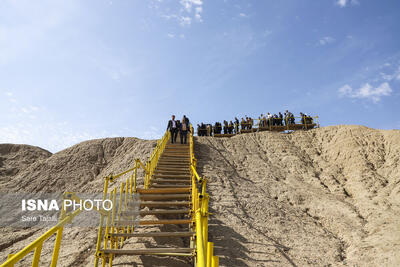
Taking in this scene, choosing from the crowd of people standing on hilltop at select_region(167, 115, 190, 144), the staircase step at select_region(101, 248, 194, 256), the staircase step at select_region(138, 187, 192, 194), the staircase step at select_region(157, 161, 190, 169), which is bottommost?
the staircase step at select_region(101, 248, 194, 256)

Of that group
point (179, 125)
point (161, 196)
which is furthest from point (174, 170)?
point (179, 125)

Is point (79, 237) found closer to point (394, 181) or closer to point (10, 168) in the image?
point (394, 181)

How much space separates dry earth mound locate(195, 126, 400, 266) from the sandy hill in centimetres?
3

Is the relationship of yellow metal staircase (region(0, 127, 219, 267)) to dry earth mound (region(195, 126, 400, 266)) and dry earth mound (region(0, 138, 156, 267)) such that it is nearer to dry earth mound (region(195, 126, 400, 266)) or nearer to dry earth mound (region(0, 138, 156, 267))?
dry earth mound (region(0, 138, 156, 267))

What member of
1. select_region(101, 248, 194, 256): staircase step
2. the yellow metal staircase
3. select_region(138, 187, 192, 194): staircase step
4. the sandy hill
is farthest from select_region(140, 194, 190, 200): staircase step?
select_region(101, 248, 194, 256): staircase step

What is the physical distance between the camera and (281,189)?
10.8 metres

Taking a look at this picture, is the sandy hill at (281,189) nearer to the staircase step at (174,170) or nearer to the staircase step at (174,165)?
the staircase step at (174,165)

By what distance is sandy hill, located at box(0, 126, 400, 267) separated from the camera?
6.54m

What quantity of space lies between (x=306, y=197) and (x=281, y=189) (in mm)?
1052

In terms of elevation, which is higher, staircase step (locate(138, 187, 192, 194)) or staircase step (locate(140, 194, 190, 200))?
staircase step (locate(138, 187, 192, 194))

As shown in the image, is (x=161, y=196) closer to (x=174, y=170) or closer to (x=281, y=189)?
(x=174, y=170)

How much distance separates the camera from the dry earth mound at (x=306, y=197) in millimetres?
6508

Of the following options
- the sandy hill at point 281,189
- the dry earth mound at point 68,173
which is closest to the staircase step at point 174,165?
the sandy hill at point 281,189

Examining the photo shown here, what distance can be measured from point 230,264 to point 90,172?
1251cm
